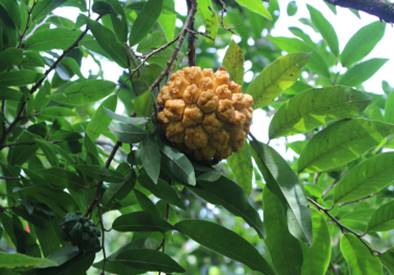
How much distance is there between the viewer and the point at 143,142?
172 centimetres

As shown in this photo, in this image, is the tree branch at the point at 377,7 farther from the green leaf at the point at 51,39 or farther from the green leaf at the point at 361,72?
the green leaf at the point at 51,39

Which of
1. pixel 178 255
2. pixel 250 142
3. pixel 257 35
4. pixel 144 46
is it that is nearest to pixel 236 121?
pixel 250 142

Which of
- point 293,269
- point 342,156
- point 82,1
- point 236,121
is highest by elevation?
point 82,1

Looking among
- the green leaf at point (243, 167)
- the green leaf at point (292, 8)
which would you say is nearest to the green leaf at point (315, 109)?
the green leaf at point (243, 167)

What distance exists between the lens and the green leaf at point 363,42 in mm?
2770

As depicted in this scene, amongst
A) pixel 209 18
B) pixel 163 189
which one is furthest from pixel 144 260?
pixel 209 18

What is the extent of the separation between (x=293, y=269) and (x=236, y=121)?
0.55 metres

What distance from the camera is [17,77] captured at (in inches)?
85.4

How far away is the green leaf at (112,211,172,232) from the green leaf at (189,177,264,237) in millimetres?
176

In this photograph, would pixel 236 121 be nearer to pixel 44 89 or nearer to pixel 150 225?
pixel 150 225

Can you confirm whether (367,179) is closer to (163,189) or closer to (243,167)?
(243,167)

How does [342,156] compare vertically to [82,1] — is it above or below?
below

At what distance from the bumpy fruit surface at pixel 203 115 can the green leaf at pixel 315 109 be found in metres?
0.22

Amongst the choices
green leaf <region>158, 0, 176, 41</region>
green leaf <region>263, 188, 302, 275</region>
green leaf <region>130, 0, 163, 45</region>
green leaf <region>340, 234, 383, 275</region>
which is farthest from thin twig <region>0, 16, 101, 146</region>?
green leaf <region>340, 234, 383, 275</region>
